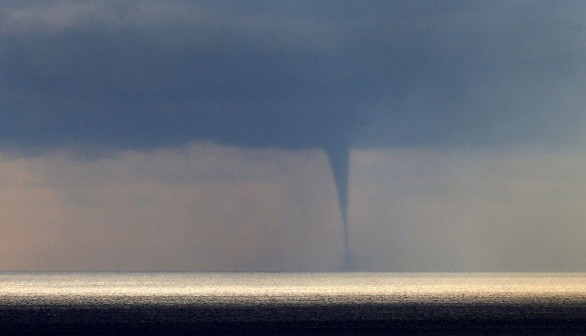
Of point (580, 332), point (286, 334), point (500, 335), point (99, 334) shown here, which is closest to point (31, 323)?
point (99, 334)

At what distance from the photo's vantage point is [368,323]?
47.0m

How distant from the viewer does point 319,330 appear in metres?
39.5

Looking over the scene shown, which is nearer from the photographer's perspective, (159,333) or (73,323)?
(159,333)

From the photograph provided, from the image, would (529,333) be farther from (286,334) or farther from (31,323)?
(31,323)

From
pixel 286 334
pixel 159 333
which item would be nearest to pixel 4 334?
pixel 159 333

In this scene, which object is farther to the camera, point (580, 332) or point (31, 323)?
point (31, 323)

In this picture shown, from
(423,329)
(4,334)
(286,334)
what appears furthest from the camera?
(423,329)

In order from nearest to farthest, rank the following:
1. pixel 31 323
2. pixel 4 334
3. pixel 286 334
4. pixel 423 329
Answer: pixel 4 334, pixel 286 334, pixel 423 329, pixel 31 323

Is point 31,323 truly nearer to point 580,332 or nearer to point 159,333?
point 159,333

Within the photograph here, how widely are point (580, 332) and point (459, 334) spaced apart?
505 cm

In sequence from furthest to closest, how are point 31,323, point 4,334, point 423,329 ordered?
point 31,323 → point 423,329 → point 4,334

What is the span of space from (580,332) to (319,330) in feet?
36.0

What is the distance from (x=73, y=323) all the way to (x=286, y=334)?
13463 millimetres

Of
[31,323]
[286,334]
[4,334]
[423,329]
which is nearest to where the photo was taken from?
[4,334]
